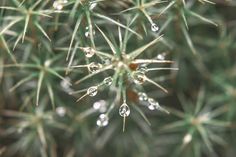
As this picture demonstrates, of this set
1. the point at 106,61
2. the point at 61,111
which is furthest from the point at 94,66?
the point at 61,111

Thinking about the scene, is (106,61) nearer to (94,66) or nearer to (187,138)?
(94,66)

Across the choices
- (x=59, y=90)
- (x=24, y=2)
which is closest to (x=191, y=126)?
(x=59, y=90)

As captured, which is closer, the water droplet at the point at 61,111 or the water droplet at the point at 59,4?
the water droplet at the point at 59,4

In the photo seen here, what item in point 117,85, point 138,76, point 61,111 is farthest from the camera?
point 61,111

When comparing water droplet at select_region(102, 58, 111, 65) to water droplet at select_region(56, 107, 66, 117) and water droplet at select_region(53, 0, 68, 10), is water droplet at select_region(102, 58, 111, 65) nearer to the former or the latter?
water droplet at select_region(53, 0, 68, 10)

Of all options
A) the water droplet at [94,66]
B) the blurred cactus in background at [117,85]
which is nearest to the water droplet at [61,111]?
the blurred cactus in background at [117,85]

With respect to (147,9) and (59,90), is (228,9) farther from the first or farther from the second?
(59,90)

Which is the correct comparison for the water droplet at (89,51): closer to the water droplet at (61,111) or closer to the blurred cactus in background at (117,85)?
the blurred cactus in background at (117,85)

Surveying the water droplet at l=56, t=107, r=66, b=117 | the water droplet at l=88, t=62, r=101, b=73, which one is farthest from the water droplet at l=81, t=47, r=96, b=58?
the water droplet at l=56, t=107, r=66, b=117
